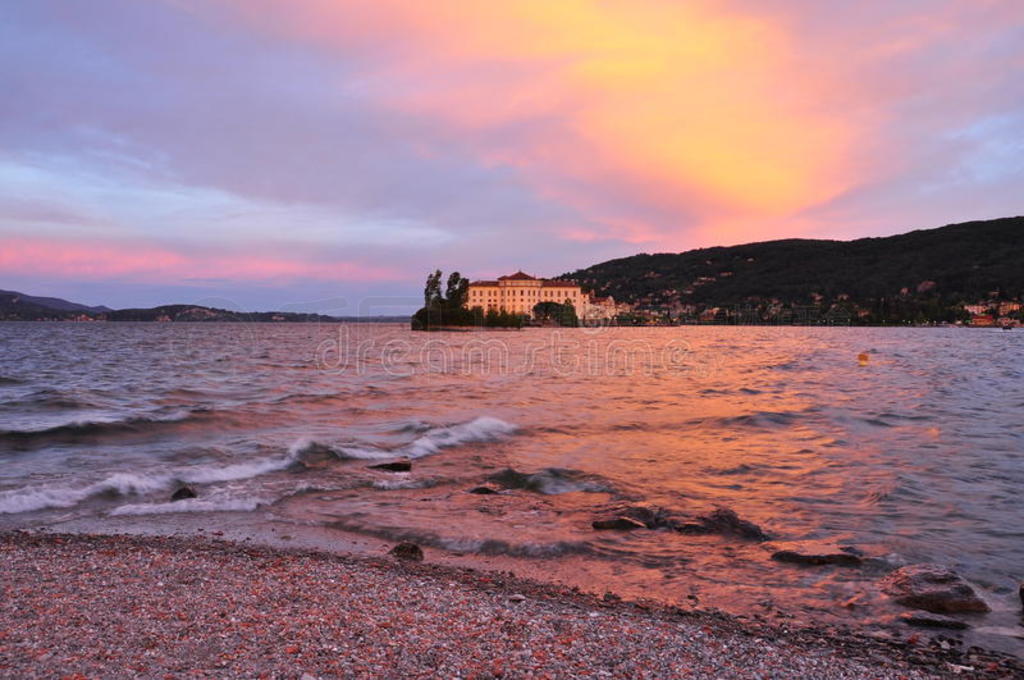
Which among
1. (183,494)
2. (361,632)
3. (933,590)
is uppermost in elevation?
(361,632)

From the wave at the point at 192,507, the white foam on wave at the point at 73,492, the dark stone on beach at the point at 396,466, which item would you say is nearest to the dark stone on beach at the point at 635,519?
the dark stone on beach at the point at 396,466

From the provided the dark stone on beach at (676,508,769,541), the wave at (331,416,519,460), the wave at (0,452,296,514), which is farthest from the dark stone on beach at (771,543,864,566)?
the wave at (0,452,296,514)

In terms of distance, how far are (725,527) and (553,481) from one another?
12.1 feet

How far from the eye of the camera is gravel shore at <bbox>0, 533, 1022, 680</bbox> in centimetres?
425

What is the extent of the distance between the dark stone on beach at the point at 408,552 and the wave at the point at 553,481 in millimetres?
3756

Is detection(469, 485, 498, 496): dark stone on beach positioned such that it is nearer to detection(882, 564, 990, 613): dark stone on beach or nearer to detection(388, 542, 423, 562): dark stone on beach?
detection(388, 542, 423, 562): dark stone on beach

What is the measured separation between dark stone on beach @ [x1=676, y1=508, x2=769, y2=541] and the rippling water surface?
271 mm

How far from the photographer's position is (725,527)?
8.52m

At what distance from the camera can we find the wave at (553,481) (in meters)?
10.9

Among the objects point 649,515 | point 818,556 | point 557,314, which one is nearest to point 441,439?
point 649,515

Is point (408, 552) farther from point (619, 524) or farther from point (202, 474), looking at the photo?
point (202, 474)

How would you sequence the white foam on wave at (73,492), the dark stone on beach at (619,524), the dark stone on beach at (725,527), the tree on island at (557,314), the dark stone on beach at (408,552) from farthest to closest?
the tree on island at (557,314)
the white foam on wave at (73,492)
the dark stone on beach at (619,524)
the dark stone on beach at (725,527)
the dark stone on beach at (408,552)

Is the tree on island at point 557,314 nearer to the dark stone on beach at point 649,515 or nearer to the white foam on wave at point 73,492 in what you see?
the white foam on wave at point 73,492

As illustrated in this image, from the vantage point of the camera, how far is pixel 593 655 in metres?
4.57
